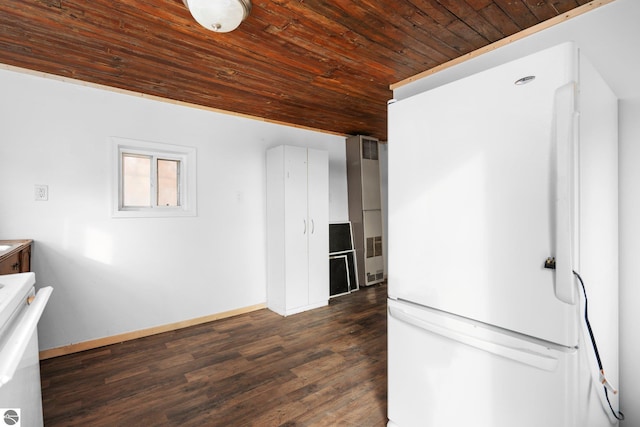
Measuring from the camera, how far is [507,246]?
1.15m

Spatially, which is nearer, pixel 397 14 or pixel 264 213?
pixel 397 14

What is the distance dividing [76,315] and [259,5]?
2.91m

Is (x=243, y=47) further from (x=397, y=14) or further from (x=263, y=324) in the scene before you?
(x=263, y=324)

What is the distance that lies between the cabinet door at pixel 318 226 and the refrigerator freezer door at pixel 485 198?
231cm

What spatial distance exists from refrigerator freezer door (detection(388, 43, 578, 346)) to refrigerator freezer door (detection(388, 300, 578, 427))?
7 centimetres

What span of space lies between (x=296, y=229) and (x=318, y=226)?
34 centimetres

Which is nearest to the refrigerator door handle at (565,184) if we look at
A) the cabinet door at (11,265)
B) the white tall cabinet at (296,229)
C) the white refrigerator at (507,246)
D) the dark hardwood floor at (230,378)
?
the white refrigerator at (507,246)

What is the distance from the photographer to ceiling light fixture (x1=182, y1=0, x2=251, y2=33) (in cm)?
156

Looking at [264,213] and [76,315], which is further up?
[264,213]

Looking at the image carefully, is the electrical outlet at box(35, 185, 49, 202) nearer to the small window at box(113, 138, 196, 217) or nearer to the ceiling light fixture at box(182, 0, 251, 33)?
the small window at box(113, 138, 196, 217)

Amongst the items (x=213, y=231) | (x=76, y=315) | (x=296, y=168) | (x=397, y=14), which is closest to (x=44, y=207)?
(x=76, y=315)

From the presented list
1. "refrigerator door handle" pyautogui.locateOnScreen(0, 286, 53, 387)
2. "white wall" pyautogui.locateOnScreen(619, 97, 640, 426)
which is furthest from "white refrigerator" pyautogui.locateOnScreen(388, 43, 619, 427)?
"refrigerator door handle" pyautogui.locateOnScreen(0, 286, 53, 387)

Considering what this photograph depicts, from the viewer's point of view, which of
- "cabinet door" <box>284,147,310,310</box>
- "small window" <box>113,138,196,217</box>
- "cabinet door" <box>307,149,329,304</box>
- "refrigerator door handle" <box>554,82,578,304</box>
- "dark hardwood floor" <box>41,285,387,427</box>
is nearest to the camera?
"refrigerator door handle" <box>554,82,578,304</box>

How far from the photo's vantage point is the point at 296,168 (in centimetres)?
370
